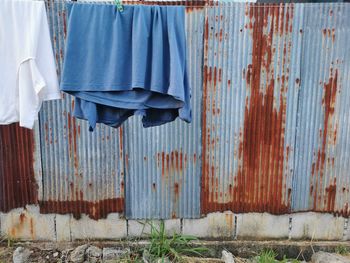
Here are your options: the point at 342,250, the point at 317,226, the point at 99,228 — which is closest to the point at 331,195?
the point at 317,226

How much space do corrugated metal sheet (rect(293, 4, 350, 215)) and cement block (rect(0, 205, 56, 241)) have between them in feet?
9.36

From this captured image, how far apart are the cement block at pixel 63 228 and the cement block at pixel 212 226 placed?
53.0 inches

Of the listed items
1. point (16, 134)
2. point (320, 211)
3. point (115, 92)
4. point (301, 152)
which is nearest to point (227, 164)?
point (301, 152)

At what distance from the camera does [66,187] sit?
4719mm

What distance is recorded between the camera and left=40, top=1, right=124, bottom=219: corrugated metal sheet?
4582 mm

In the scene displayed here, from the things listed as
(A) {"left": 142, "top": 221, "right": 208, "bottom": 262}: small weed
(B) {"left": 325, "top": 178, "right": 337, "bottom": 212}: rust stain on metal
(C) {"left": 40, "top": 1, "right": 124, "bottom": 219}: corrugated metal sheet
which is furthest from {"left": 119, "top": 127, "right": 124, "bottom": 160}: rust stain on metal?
(B) {"left": 325, "top": 178, "right": 337, "bottom": 212}: rust stain on metal

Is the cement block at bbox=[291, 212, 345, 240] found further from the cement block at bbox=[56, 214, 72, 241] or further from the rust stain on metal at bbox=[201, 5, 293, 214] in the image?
the cement block at bbox=[56, 214, 72, 241]

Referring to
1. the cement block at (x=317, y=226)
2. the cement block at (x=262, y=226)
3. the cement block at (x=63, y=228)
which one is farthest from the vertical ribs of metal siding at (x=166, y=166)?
the cement block at (x=317, y=226)

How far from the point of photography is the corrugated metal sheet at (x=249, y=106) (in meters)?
4.39

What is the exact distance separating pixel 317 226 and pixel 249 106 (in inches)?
65.0

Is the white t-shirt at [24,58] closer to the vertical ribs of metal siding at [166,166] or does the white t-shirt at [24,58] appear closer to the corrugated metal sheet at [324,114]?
the vertical ribs of metal siding at [166,166]

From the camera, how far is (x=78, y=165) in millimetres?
4680

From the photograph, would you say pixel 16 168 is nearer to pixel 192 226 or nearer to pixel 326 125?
pixel 192 226

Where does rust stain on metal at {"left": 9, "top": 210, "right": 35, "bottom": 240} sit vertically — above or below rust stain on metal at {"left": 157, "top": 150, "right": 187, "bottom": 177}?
below
